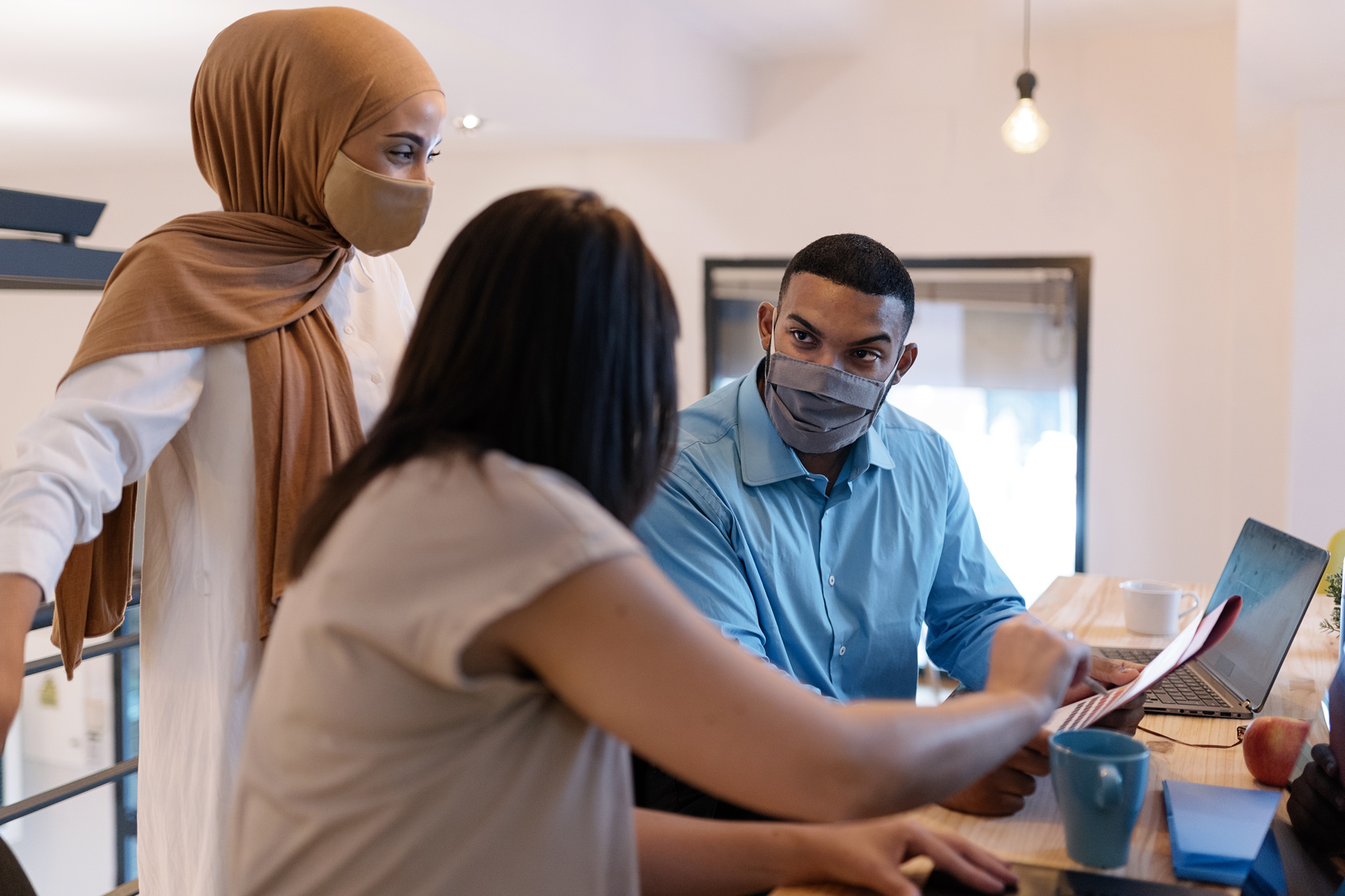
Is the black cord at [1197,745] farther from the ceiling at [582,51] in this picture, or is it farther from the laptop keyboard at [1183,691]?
the ceiling at [582,51]

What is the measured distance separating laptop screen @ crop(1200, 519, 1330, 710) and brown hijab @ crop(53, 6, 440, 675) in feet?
3.70

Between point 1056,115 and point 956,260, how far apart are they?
62 centimetres

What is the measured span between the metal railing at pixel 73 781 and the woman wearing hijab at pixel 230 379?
0.80 ft

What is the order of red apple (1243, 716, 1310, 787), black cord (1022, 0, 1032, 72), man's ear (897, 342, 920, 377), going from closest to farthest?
red apple (1243, 716, 1310, 787), man's ear (897, 342, 920, 377), black cord (1022, 0, 1032, 72)

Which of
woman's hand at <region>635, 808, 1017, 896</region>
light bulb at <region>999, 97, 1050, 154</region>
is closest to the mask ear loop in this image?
woman's hand at <region>635, 808, 1017, 896</region>

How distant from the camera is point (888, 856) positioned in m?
0.85

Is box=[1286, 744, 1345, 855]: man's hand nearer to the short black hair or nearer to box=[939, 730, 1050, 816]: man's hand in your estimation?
box=[939, 730, 1050, 816]: man's hand

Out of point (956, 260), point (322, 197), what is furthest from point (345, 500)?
point (956, 260)

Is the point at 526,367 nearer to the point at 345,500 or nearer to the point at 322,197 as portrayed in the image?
the point at 345,500

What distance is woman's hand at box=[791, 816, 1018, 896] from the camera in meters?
0.84

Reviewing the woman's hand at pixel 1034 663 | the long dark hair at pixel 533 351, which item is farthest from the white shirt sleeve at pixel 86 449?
the woman's hand at pixel 1034 663

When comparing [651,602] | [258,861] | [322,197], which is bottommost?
[258,861]

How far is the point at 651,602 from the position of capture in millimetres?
635

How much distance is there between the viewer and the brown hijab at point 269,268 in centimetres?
116
